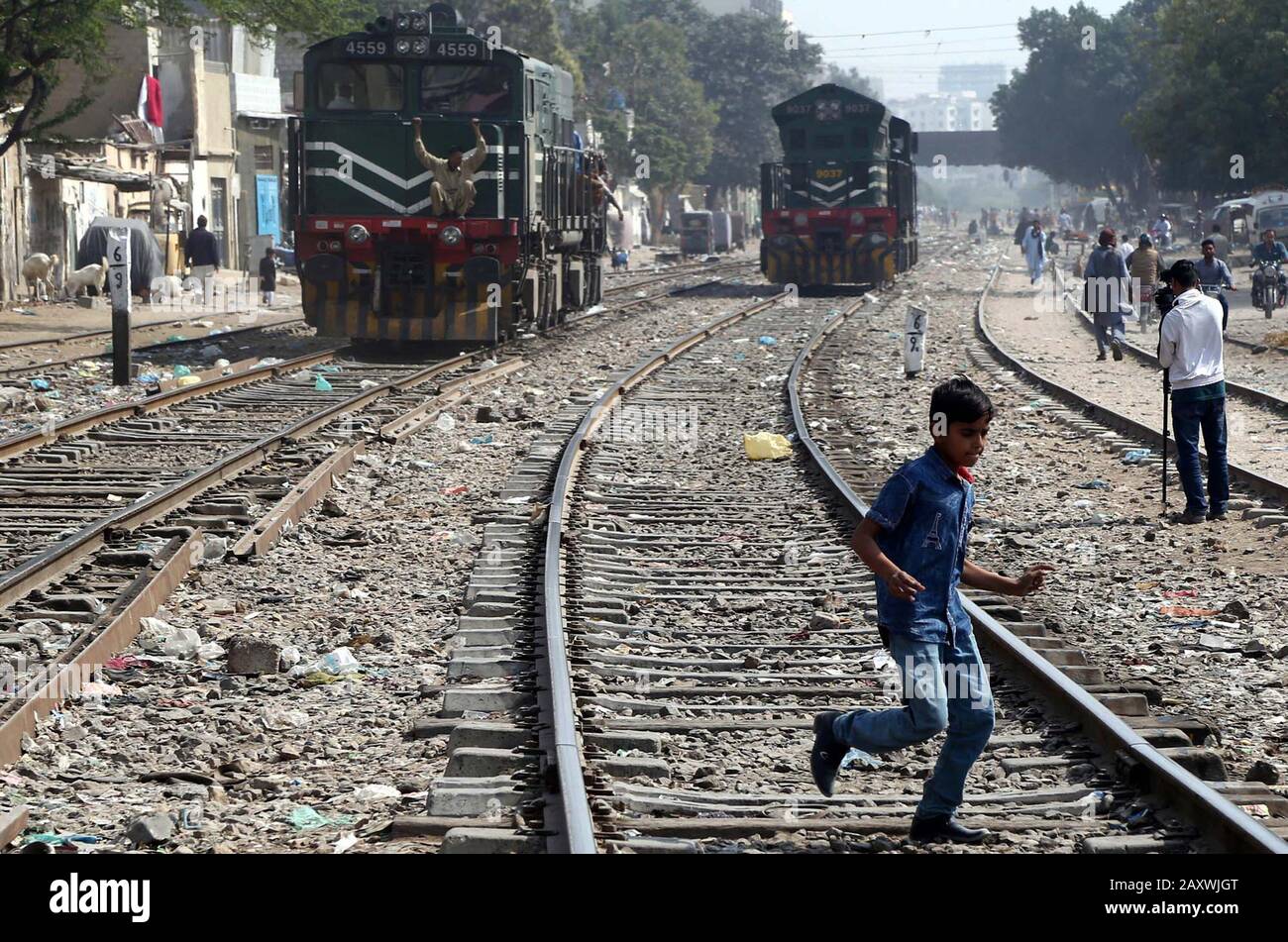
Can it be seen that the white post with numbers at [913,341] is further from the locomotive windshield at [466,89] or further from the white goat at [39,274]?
the white goat at [39,274]

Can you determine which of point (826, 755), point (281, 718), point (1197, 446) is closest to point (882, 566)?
point (826, 755)

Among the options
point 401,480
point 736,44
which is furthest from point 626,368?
point 736,44

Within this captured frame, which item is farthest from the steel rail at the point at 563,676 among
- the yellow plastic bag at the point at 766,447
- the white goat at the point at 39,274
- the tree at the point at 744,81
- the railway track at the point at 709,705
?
the tree at the point at 744,81

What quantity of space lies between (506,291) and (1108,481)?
10.1m

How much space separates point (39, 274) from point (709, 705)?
91.6 feet

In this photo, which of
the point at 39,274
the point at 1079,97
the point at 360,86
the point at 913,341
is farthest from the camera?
the point at 1079,97

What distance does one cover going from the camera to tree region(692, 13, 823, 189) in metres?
90.7

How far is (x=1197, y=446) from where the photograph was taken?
36.3 ft

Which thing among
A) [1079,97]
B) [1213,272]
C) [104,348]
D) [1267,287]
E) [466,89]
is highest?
[1079,97]

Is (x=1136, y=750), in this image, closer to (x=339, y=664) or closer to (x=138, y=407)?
(x=339, y=664)

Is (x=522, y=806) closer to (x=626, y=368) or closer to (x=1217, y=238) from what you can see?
(x=626, y=368)

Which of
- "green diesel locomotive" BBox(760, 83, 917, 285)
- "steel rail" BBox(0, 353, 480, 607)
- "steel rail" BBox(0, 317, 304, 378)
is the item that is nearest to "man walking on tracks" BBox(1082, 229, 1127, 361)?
"steel rail" BBox(0, 353, 480, 607)

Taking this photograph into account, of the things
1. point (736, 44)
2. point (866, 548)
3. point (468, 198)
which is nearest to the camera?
point (866, 548)
